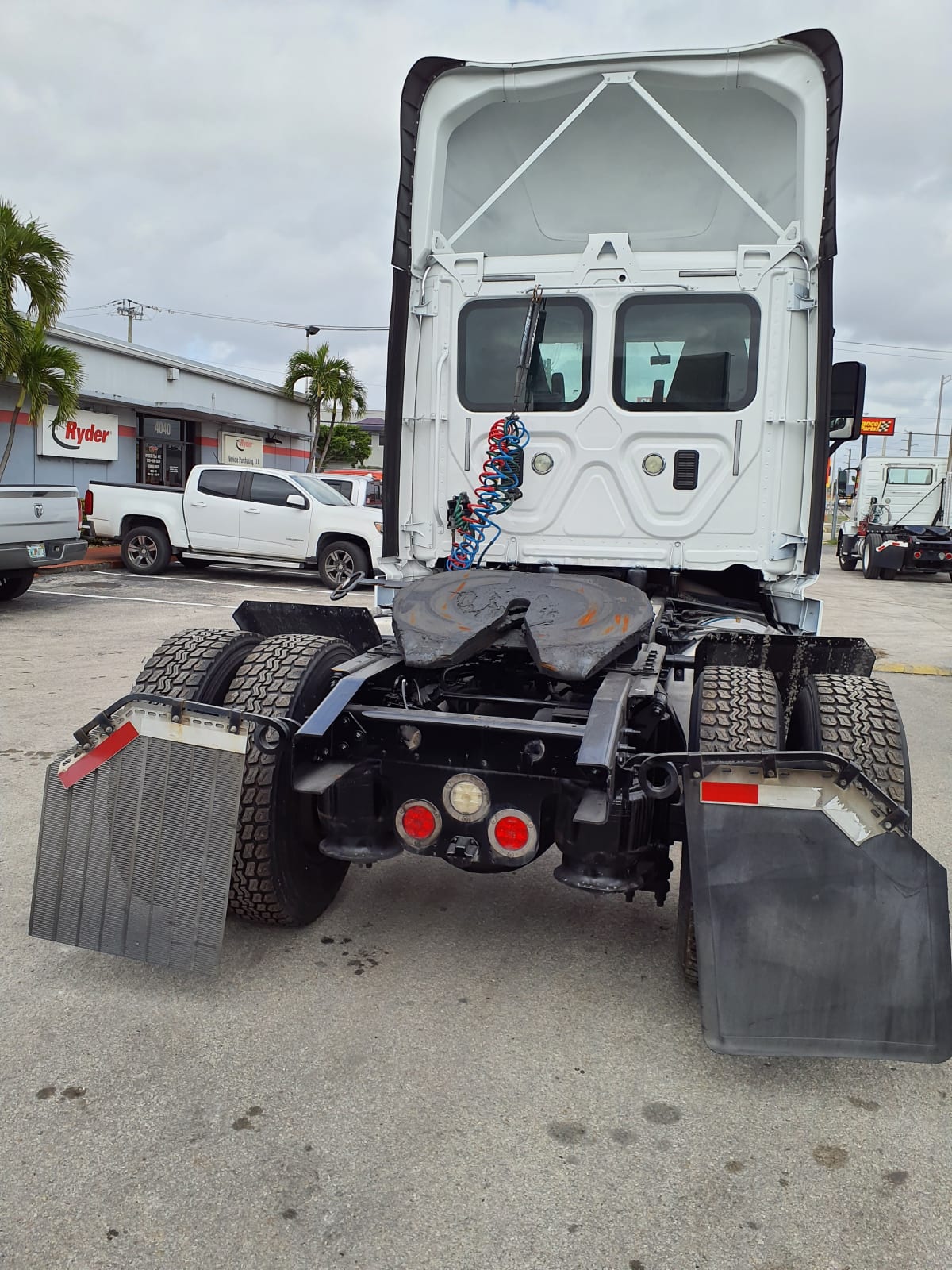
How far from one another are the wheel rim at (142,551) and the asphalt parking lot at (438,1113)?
476 inches

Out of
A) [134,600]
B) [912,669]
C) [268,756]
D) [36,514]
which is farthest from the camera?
[134,600]

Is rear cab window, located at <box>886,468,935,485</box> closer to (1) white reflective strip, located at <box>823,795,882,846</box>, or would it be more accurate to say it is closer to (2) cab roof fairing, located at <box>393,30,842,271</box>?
(2) cab roof fairing, located at <box>393,30,842,271</box>

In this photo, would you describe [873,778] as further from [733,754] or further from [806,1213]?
[806,1213]

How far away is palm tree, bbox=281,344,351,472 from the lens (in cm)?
2944

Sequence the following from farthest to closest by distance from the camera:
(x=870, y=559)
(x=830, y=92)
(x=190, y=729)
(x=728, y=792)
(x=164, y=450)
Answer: (x=164, y=450)
(x=870, y=559)
(x=830, y=92)
(x=190, y=729)
(x=728, y=792)

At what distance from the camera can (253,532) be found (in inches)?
584

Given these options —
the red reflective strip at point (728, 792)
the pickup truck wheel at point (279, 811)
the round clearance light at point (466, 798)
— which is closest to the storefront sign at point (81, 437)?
the pickup truck wheel at point (279, 811)

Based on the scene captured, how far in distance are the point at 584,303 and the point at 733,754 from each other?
288 centimetres

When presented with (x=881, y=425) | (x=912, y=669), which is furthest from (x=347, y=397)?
(x=881, y=425)

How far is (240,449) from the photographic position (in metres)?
25.9

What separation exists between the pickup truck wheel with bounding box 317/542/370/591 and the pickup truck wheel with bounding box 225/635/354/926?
10.8 metres

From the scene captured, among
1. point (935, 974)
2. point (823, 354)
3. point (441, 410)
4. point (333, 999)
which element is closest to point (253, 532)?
point (441, 410)

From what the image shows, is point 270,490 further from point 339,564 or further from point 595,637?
point 595,637

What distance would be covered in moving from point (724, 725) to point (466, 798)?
0.86m
